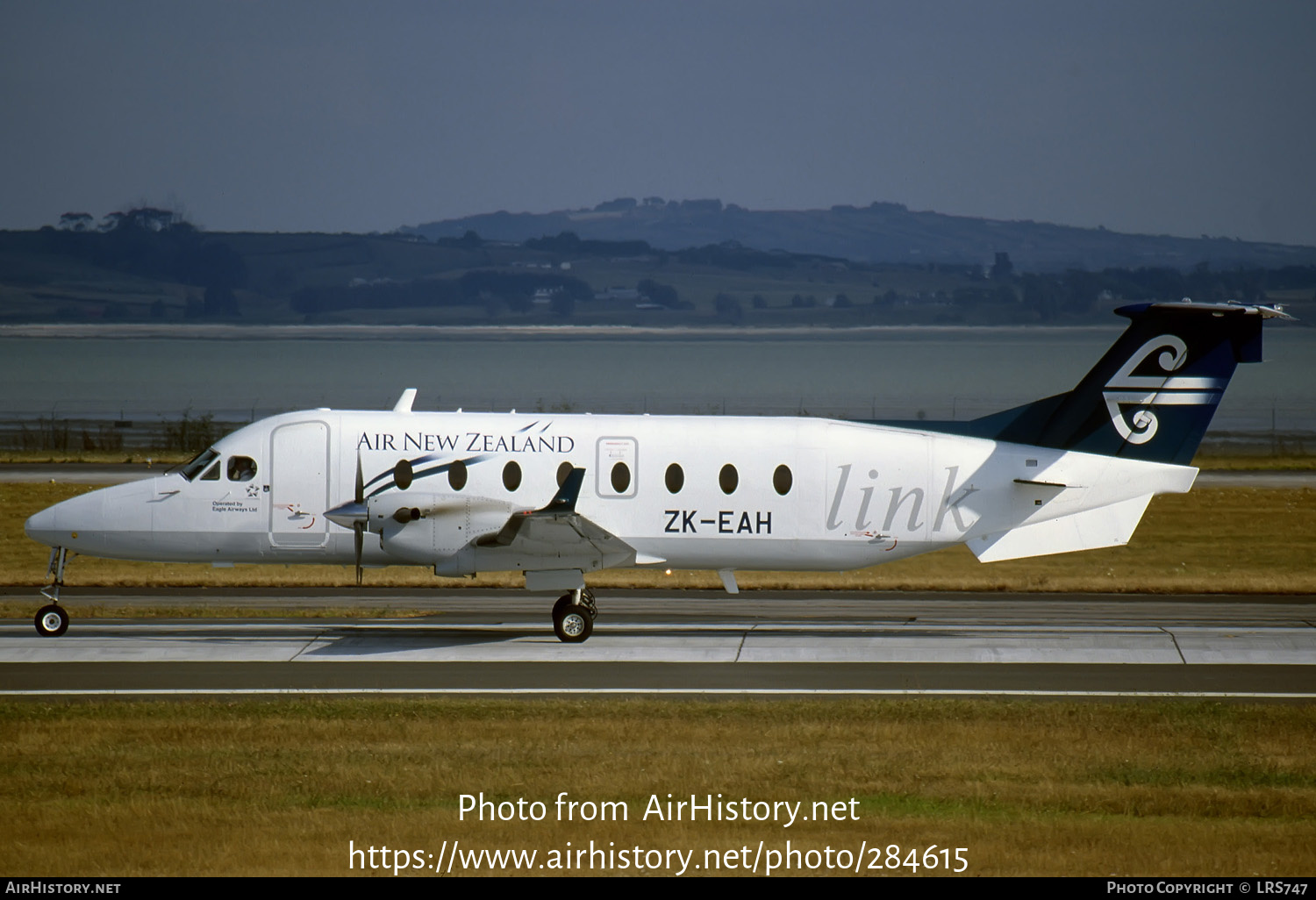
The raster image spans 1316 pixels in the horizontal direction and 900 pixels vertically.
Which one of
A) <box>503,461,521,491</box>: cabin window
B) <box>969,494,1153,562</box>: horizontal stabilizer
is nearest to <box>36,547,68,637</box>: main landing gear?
<box>503,461,521,491</box>: cabin window

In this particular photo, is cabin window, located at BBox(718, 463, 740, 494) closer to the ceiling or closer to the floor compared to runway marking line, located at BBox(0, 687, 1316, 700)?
closer to the ceiling

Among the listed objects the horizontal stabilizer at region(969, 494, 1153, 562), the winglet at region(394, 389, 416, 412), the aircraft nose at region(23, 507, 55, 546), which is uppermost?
the winglet at region(394, 389, 416, 412)

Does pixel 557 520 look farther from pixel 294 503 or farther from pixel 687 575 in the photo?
pixel 687 575

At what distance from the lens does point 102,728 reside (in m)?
15.6

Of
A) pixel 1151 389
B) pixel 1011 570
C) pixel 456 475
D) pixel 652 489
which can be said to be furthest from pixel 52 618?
pixel 1011 570

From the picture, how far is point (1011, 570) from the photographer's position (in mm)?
33188

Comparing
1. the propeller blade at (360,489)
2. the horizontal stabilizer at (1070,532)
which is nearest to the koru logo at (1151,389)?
the horizontal stabilizer at (1070,532)

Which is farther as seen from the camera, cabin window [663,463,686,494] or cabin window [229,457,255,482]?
cabin window [229,457,255,482]

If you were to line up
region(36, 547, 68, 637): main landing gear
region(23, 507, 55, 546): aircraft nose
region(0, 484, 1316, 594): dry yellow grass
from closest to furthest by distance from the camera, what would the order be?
region(36, 547, 68, 637): main landing gear → region(23, 507, 55, 546): aircraft nose → region(0, 484, 1316, 594): dry yellow grass

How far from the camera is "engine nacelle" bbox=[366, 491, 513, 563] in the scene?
69.0ft

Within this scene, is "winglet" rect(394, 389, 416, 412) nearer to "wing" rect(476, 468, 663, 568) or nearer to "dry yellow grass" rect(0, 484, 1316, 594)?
"wing" rect(476, 468, 663, 568)

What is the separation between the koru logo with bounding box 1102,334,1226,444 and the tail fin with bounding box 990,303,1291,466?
0.05 ft

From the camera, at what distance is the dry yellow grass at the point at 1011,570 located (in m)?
29.6

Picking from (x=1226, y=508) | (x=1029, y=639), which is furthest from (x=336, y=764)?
(x=1226, y=508)
